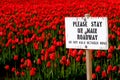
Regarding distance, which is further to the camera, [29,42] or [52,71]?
[29,42]

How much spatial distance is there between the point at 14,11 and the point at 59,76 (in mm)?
6263

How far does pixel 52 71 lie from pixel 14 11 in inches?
245

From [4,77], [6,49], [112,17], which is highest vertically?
[112,17]

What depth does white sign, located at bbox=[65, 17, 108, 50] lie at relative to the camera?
14.3 feet

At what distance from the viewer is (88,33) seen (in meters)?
4.42

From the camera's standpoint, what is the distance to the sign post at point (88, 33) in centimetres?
437

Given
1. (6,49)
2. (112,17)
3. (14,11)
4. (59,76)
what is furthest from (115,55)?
(14,11)

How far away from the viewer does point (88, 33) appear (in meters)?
4.42

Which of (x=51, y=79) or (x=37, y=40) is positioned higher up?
(x=37, y=40)

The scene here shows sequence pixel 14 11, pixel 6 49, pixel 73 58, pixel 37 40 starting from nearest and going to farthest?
pixel 73 58 → pixel 37 40 → pixel 6 49 → pixel 14 11

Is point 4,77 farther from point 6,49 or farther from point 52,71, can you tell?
point 52,71

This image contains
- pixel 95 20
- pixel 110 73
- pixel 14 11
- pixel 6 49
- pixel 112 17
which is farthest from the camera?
pixel 14 11

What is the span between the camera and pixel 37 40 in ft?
24.0

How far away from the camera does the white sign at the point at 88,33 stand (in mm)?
4367
